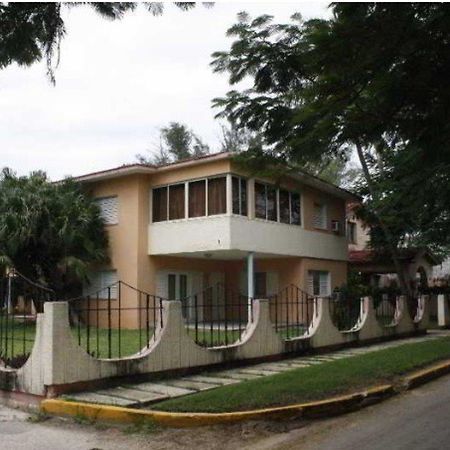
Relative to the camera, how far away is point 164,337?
1014 cm

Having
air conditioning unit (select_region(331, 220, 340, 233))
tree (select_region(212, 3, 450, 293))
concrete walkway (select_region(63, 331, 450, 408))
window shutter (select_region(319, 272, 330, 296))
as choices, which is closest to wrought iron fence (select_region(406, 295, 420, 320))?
window shutter (select_region(319, 272, 330, 296))

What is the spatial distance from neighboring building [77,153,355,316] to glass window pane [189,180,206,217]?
0.03 m

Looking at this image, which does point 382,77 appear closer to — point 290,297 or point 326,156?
point 326,156

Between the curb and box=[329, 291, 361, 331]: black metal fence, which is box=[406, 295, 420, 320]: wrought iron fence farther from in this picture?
the curb

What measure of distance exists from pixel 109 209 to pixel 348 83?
18.4 metres

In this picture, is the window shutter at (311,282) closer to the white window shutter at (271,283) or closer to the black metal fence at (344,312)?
the white window shutter at (271,283)

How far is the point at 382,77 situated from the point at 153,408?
481 cm

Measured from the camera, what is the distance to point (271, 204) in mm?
23188

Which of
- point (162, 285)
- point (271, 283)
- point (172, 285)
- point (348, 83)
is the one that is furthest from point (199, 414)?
A: point (271, 283)

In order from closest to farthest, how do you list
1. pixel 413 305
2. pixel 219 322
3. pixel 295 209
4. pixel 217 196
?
pixel 219 322 < pixel 217 196 < pixel 413 305 < pixel 295 209

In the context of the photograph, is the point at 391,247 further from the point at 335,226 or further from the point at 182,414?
the point at 182,414

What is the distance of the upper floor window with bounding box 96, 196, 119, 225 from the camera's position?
23.5 m

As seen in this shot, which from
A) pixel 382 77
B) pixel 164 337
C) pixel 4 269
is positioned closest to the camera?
pixel 382 77

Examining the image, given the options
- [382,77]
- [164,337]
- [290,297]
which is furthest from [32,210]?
[382,77]
